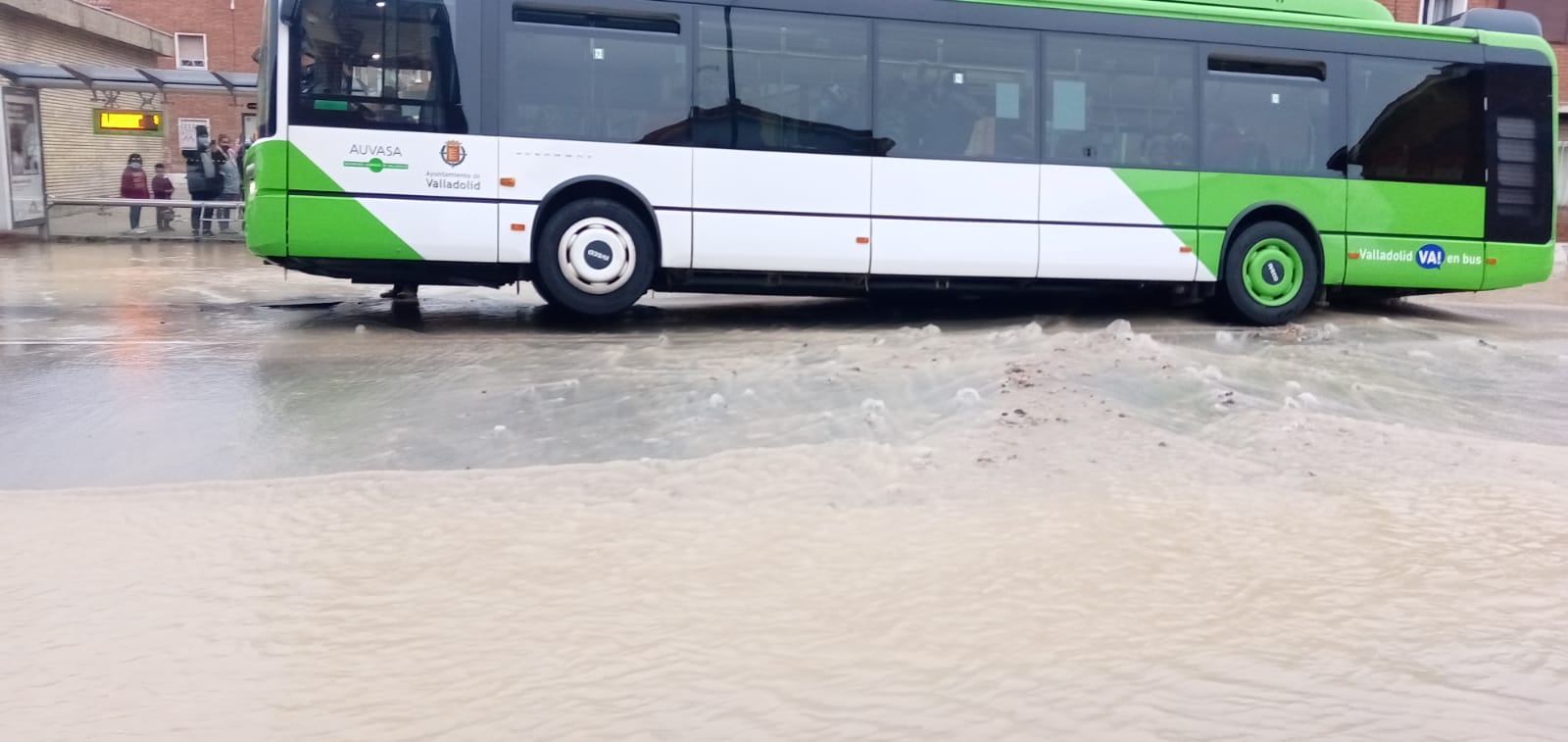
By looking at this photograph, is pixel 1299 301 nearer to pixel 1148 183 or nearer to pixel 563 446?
pixel 1148 183

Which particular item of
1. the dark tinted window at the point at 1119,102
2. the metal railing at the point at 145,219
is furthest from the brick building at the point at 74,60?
the dark tinted window at the point at 1119,102

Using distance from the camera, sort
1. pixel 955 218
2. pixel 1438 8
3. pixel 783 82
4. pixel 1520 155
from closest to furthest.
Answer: pixel 783 82 → pixel 955 218 → pixel 1520 155 → pixel 1438 8

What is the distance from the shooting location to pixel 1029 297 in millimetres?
13500

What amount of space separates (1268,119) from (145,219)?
18.3 m

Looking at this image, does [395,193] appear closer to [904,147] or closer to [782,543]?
[904,147]

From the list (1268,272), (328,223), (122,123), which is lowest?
(1268,272)

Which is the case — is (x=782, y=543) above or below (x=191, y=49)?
below

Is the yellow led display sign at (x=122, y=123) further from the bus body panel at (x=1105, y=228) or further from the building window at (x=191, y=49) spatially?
the bus body panel at (x=1105, y=228)

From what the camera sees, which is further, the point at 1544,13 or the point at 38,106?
the point at 1544,13

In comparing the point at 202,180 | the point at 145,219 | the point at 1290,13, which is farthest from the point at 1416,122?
the point at 145,219

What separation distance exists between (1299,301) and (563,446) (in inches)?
312

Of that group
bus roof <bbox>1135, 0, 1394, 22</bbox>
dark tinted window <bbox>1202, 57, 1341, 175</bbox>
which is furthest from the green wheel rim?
bus roof <bbox>1135, 0, 1394, 22</bbox>

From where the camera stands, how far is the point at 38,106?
70.7 ft

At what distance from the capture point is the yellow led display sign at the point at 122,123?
21.8 meters
